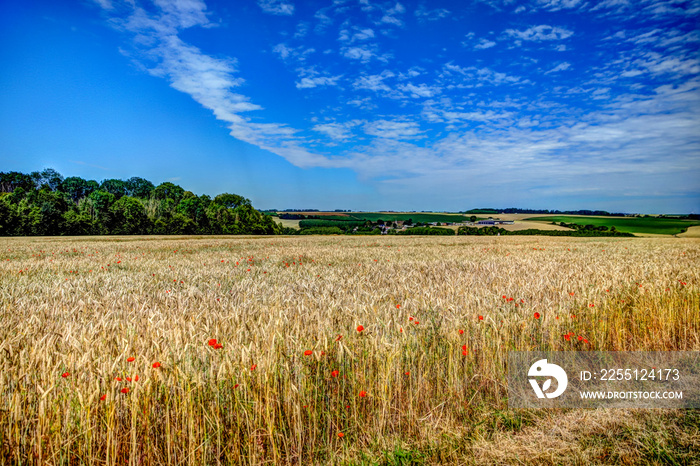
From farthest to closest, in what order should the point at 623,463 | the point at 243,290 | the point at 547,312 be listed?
the point at 243,290
the point at 547,312
the point at 623,463

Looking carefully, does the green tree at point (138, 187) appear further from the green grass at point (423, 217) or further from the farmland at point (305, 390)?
the farmland at point (305, 390)

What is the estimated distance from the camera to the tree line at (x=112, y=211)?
53.5 metres

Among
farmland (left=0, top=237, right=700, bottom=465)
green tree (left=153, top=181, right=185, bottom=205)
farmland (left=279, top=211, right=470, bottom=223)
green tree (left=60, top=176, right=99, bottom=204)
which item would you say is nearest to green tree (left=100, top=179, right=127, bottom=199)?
green tree (left=60, top=176, right=99, bottom=204)

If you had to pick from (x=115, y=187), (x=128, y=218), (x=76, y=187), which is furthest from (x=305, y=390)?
(x=115, y=187)

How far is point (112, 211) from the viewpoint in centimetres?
6128

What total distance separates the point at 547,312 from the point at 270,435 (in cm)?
392

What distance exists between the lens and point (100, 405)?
250 cm

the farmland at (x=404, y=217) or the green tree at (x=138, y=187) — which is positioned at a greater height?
the green tree at (x=138, y=187)

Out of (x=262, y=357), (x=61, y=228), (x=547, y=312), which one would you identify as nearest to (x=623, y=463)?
(x=547, y=312)

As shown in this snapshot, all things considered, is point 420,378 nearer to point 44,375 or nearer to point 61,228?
point 44,375

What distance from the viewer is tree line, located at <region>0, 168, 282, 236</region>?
176 ft

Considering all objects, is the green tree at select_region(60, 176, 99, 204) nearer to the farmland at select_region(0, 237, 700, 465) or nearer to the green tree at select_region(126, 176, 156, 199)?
the green tree at select_region(126, 176, 156, 199)

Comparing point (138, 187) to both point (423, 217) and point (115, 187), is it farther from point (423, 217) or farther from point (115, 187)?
point (423, 217)

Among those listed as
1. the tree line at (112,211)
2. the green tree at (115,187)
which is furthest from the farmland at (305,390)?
the green tree at (115,187)
